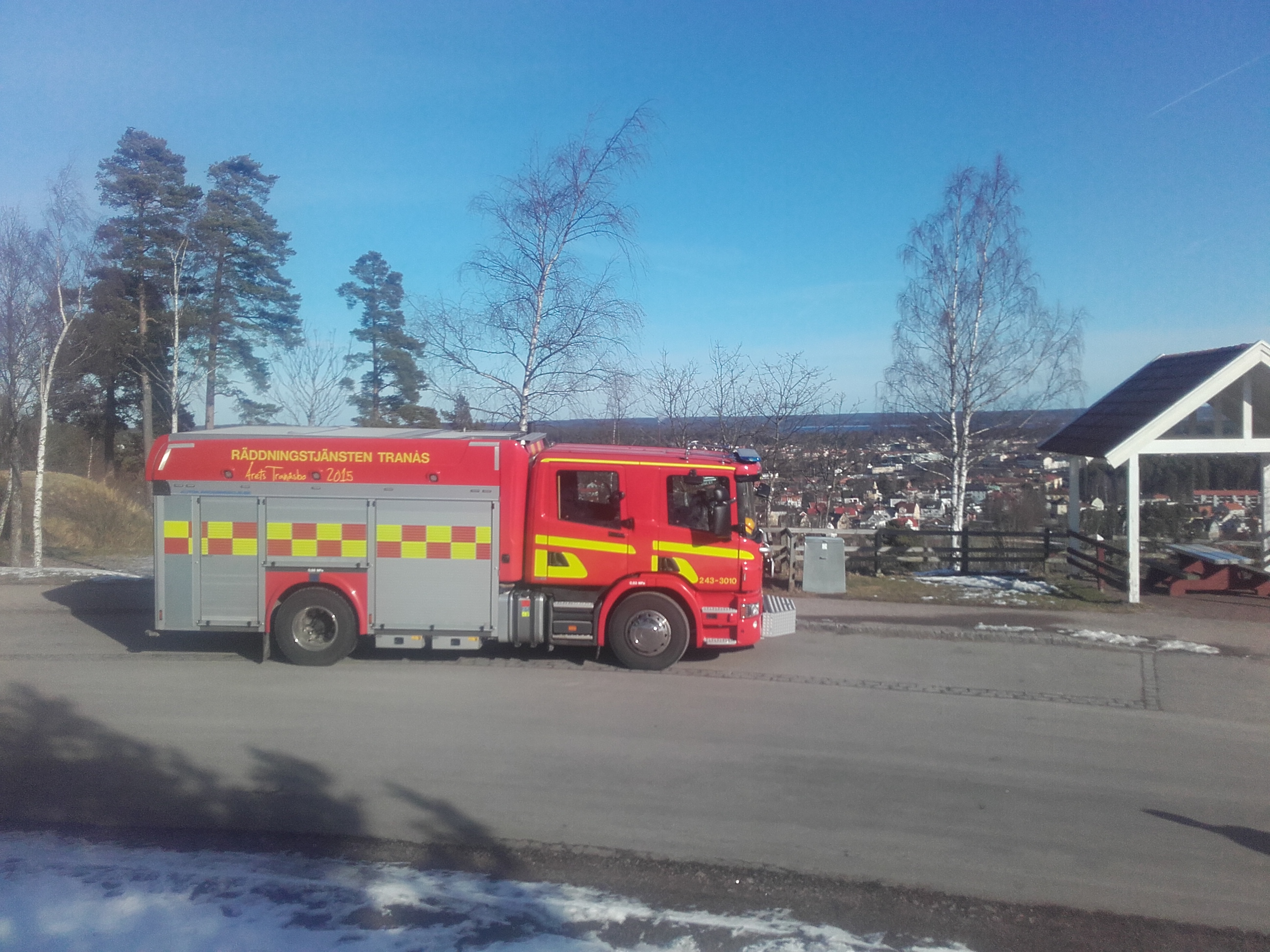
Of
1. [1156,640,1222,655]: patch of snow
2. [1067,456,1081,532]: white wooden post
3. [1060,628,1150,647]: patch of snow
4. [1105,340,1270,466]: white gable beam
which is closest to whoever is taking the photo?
[1156,640,1222,655]: patch of snow

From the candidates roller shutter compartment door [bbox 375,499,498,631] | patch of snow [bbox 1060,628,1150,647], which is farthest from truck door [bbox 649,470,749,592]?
patch of snow [bbox 1060,628,1150,647]

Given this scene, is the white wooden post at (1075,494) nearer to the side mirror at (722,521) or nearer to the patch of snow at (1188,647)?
the patch of snow at (1188,647)

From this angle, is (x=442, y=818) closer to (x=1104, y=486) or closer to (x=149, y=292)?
(x=149, y=292)

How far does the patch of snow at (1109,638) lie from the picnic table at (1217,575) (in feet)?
12.7

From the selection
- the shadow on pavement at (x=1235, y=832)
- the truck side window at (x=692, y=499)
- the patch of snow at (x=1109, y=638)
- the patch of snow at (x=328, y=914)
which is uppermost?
the truck side window at (x=692, y=499)

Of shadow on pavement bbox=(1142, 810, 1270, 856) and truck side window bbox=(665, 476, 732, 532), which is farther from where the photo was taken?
truck side window bbox=(665, 476, 732, 532)

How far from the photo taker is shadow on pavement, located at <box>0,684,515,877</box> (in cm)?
554

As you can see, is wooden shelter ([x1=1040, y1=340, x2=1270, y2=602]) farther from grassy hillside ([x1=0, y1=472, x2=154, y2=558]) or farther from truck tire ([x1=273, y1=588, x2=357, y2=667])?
grassy hillside ([x1=0, y1=472, x2=154, y2=558])

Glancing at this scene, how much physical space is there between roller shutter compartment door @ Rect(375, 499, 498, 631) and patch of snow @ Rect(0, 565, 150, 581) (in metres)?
7.64

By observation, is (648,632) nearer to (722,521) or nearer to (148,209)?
(722,521)

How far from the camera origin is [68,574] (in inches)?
601

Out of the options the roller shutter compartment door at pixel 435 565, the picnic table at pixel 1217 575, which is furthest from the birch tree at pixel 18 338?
the picnic table at pixel 1217 575

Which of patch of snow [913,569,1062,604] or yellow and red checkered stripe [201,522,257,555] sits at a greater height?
yellow and red checkered stripe [201,522,257,555]

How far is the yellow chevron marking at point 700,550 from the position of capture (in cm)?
971
